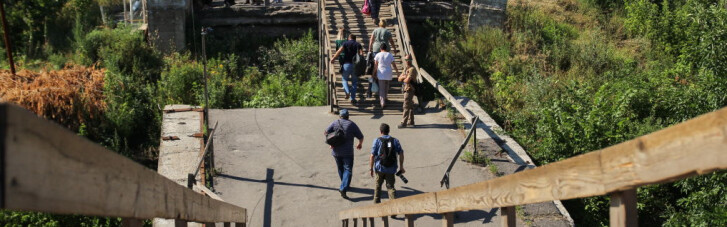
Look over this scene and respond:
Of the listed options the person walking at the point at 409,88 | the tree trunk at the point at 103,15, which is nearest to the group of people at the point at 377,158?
the person walking at the point at 409,88

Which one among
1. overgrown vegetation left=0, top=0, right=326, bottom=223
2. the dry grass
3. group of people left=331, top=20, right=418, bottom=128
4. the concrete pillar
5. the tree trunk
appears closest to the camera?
group of people left=331, top=20, right=418, bottom=128

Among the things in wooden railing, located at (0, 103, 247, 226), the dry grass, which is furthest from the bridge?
the dry grass

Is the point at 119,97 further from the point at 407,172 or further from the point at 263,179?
the point at 407,172

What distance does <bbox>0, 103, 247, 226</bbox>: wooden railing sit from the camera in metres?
1.68

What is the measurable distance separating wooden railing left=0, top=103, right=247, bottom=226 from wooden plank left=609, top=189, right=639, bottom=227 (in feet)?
4.91

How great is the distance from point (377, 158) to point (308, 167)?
7.24 feet

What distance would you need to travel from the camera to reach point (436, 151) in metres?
12.3

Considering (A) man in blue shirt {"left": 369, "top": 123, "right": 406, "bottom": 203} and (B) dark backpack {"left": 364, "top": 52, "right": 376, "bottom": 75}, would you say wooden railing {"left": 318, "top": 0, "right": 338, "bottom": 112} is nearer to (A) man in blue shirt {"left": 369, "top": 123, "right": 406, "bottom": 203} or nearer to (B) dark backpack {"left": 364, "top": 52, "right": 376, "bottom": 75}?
(B) dark backpack {"left": 364, "top": 52, "right": 376, "bottom": 75}

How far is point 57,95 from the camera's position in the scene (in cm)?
1384

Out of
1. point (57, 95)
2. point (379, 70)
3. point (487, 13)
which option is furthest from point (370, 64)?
point (57, 95)

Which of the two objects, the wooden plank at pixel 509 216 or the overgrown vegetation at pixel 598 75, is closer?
the wooden plank at pixel 509 216

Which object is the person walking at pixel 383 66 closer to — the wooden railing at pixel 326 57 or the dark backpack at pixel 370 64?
the dark backpack at pixel 370 64

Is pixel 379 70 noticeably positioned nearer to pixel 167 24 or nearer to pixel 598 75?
pixel 598 75

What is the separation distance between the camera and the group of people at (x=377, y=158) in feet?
31.5
